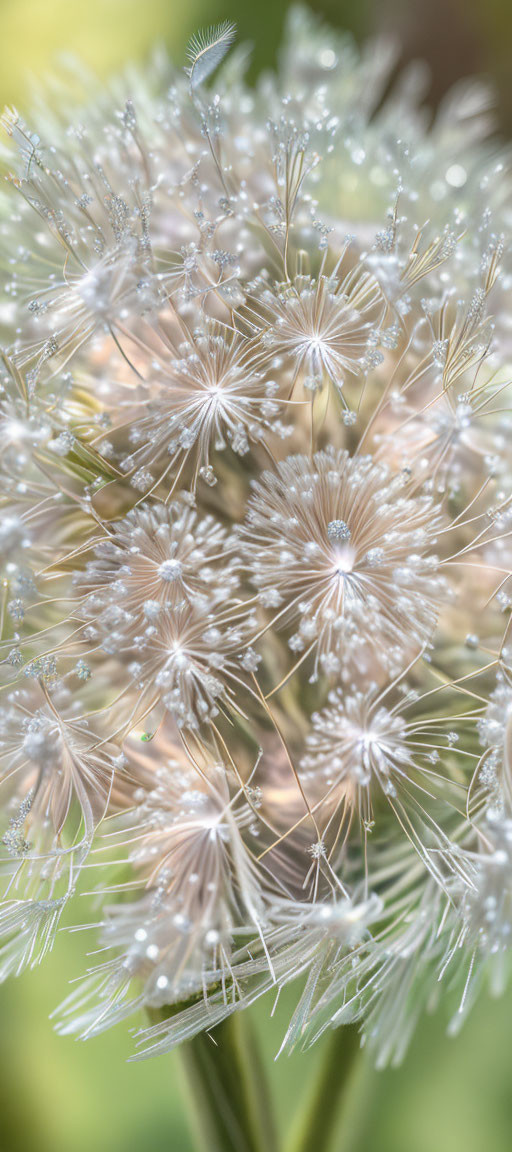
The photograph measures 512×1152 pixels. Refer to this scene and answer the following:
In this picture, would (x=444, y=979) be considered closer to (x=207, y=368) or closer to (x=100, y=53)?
(x=207, y=368)

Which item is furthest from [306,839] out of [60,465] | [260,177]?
[260,177]

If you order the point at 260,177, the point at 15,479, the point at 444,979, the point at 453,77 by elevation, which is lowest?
the point at 444,979

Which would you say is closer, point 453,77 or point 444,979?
point 444,979

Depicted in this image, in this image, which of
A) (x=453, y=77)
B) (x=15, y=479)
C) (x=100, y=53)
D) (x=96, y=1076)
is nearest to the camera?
(x=15, y=479)

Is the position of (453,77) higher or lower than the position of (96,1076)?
higher
